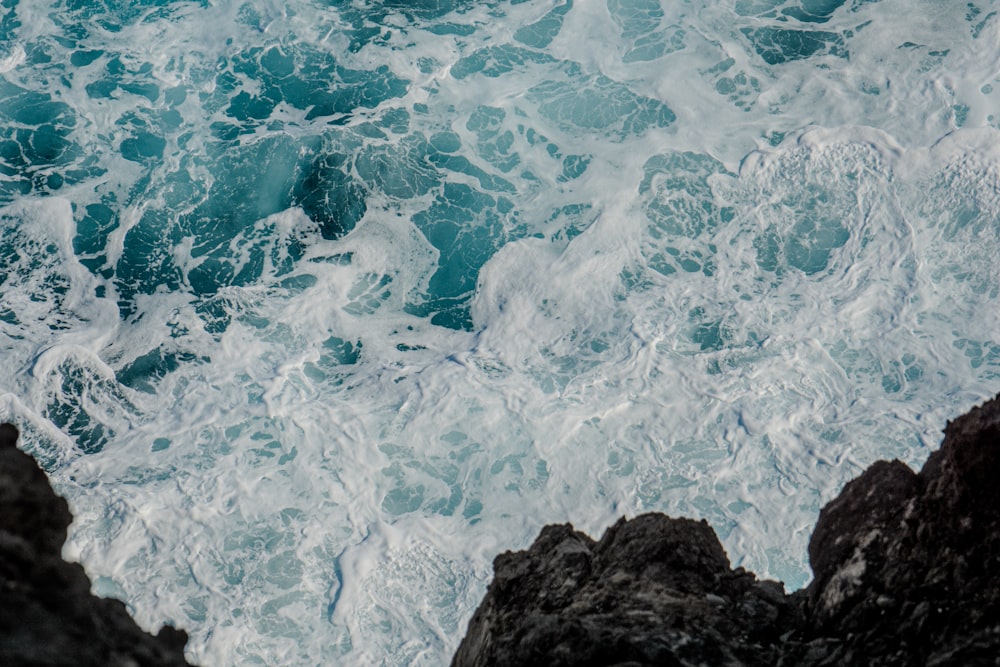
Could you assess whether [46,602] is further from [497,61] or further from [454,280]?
[497,61]

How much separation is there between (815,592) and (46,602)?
27.2ft

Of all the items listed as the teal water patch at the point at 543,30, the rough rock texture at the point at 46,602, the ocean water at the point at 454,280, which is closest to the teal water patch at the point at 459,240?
the ocean water at the point at 454,280

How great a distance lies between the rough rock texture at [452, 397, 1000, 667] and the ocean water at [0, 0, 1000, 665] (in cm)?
1720

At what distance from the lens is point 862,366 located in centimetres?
3347

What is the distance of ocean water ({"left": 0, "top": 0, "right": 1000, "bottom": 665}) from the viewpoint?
3002cm

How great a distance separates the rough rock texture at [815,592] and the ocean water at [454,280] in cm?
1720

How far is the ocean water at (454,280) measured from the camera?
3002 cm

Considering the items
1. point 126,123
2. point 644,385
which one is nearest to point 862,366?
point 644,385

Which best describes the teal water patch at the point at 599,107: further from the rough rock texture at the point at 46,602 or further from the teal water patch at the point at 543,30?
the rough rock texture at the point at 46,602

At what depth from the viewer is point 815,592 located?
1061 centimetres

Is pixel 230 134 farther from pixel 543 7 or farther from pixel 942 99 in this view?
pixel 942 99

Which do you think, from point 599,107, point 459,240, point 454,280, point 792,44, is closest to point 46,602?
point 454,280

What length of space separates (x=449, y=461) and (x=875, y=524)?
22.3m

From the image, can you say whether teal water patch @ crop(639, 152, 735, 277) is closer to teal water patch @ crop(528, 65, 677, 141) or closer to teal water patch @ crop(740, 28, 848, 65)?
teal water patch @ crop(528, 65, 677, 141)
